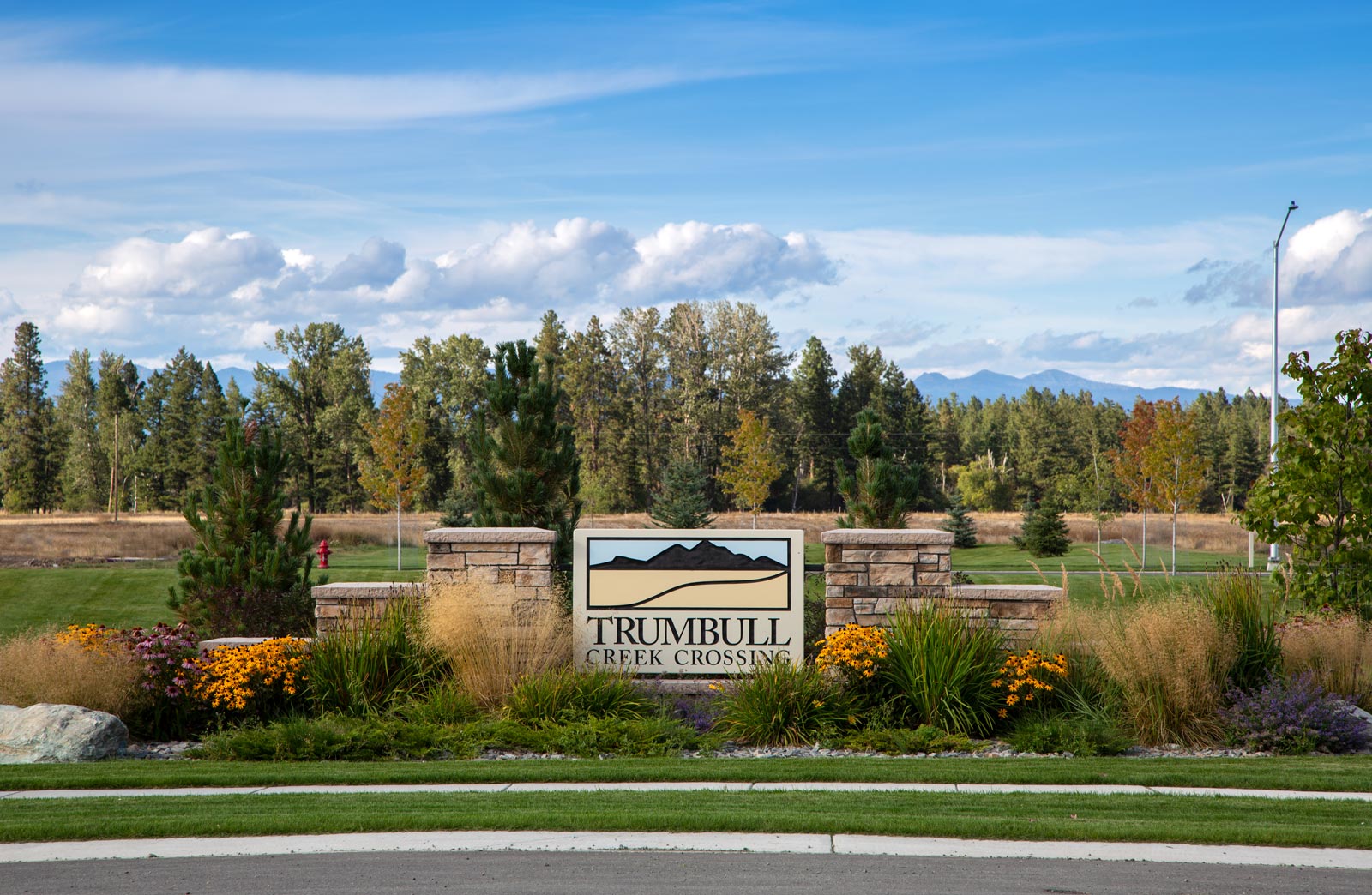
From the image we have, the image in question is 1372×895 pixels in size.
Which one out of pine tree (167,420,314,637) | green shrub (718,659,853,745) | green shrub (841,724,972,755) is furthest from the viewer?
pine tree (167,420,314,637)

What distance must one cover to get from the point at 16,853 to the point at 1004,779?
5908 millimetres

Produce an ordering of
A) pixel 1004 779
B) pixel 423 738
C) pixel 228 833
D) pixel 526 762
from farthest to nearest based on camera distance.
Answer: pixel 423 738, pixel 526 762, pixel 1004 779, pixel 228 833

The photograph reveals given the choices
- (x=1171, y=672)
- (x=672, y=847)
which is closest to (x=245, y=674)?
(x=672, y=847)

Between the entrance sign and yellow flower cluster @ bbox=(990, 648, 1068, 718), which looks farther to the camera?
the entrance sign

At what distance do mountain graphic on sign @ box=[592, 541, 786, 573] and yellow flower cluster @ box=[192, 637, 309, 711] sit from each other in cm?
290

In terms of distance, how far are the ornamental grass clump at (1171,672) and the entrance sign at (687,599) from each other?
2914 millimetres

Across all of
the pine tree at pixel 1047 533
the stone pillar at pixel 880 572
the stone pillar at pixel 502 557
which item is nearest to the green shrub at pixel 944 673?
the stone pillar at pixel 880 572

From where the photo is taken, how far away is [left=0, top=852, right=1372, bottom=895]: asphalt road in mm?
5156

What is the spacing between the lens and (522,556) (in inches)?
431

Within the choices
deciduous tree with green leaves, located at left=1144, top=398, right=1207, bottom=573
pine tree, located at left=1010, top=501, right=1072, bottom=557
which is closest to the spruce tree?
pine tree, located at left=1010, top=501, right=1072, bottom=557

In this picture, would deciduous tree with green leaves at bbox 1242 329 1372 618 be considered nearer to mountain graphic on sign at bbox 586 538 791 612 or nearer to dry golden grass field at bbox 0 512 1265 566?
mountain graphic on sign at bbox 586 538 791 612

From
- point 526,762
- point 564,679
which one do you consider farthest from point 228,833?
point 564,679

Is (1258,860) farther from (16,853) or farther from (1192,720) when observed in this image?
(16,853)

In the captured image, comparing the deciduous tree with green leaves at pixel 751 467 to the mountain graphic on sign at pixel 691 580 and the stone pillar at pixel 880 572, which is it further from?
the stone pillar at pixel 880 572
